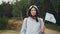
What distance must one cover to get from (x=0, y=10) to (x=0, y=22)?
23.0 ft

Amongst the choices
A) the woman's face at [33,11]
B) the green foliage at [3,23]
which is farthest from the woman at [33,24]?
the green foliage at [3,23]

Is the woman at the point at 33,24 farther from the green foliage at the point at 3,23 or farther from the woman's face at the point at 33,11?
the green foliage at the point at 3,23

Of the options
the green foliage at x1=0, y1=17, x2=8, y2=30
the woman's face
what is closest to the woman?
the woman's face

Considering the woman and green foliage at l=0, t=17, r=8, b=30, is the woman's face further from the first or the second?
green foliage at l=0, t=17, r=8, b=30

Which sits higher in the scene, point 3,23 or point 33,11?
point 33,11

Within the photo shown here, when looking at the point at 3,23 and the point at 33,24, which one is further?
the point at 3,23

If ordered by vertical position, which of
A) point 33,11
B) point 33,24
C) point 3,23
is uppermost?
point 33,11

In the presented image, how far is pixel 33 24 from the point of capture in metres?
3.52

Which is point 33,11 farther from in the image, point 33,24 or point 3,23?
point 3,23

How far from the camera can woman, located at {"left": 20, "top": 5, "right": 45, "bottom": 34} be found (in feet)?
11.5

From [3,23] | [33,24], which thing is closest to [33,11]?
[33,24]

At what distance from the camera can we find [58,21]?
86.1 feet

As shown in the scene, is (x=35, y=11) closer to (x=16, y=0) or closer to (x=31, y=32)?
(x=31, y=32)

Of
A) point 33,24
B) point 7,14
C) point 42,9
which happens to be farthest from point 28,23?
point 7,14
